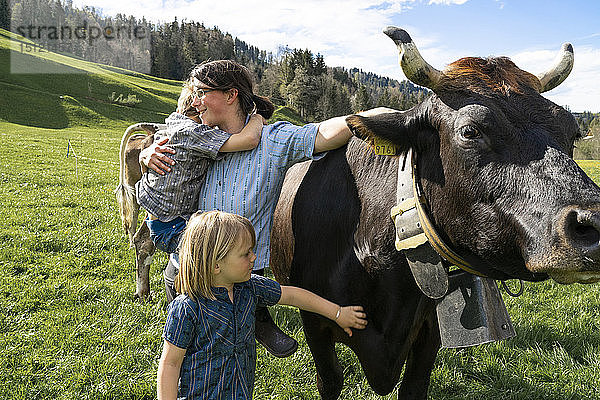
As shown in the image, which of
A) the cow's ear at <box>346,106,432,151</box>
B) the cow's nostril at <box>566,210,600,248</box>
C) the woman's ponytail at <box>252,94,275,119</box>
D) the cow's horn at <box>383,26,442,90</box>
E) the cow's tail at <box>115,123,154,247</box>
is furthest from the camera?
the cow's tail at <box>115,123,154,247</box>

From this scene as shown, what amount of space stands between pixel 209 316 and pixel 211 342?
0.13 m

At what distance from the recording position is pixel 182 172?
111 inches

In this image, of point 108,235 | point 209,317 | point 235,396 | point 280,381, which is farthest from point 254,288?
point 108,235

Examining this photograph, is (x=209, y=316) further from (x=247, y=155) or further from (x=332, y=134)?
(x=332, y=134)

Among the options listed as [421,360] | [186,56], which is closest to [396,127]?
[421,360]

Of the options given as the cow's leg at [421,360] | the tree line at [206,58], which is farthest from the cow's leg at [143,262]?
the tree line at [206,58]

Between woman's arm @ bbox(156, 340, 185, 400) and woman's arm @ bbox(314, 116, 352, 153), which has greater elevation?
woman's arm @ bbox(314, 116, 352, 153)

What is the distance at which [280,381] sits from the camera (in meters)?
4.05

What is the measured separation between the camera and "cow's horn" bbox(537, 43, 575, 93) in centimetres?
238

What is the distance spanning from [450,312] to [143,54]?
353 feet

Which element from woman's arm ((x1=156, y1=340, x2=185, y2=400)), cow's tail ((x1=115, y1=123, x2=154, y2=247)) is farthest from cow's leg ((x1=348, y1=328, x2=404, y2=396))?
cow's tail ((x1=115, y1=123, x2=154, y2=247))

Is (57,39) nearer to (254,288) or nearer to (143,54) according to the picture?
(143,54)

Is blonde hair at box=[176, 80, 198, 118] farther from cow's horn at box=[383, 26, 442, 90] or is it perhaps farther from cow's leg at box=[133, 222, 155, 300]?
cow's leg at box=[133, 222, 155, 300]

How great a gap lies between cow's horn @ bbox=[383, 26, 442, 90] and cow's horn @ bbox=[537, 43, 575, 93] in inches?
24.9
